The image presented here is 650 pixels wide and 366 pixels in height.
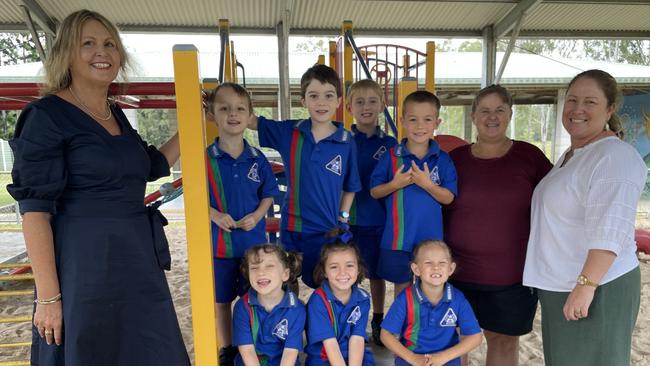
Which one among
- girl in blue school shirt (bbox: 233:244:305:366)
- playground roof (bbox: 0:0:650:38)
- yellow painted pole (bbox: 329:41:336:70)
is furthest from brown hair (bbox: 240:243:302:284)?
playground roof (bbox: 0:0:650:38)

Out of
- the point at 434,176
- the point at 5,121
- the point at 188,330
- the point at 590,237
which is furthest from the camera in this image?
the point at 5,121

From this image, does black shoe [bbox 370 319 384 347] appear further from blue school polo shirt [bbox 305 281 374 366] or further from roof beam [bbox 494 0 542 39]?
roof beam [bbox 494 0 542 39]

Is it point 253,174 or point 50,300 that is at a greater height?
point 253,174

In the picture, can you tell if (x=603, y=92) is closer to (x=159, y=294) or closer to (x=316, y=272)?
(x=316, y=272)

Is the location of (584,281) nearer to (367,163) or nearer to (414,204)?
(414,204)

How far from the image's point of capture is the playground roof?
21.4ft

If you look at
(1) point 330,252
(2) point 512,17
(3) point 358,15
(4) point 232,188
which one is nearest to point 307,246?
(1) point 330,252

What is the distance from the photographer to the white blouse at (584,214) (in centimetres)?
146

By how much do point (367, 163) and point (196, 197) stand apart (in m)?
1.33

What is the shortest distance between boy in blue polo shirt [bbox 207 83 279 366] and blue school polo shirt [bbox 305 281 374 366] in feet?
1.33

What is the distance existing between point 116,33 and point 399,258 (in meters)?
1.57

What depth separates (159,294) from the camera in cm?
148

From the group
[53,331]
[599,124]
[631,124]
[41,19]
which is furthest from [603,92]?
[631,124]

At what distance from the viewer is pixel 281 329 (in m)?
1.91
